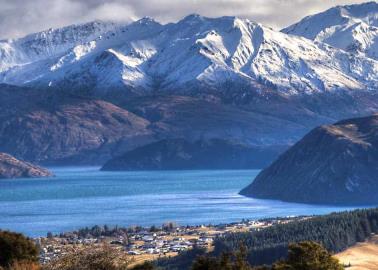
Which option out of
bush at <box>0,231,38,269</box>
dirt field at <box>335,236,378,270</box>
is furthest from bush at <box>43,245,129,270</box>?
dirt field at <box>335,236,378,270</box>

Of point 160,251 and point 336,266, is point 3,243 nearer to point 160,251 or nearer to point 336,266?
point 336,266

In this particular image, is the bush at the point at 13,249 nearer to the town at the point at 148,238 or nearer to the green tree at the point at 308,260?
the green tree at the point at 308,260

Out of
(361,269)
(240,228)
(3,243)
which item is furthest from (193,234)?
(3,243)

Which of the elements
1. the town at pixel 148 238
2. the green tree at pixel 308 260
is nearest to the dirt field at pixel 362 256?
the town at pixel 148 238

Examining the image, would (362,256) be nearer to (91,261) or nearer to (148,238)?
(148,238)

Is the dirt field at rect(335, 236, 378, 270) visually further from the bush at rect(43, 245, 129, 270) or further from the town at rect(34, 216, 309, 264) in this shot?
the bush at rect(43, 245, 129, 270)

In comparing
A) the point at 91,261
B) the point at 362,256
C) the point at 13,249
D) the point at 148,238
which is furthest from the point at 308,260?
the point at 148,238
